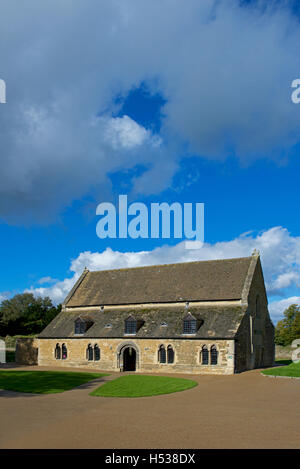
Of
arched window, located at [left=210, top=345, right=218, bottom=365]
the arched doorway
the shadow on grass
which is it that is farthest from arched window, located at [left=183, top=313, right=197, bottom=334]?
the shadow on grass

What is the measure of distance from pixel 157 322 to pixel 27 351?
20238 mm

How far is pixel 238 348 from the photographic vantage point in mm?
39344

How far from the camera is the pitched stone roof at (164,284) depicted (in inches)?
1793

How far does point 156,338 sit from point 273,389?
56.2ft

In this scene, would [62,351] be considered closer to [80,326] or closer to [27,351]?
[80,326]

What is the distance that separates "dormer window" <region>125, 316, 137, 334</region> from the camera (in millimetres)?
45088

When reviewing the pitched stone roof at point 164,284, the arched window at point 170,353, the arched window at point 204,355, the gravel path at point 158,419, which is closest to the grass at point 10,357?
the pitched stone roof at point 164,284

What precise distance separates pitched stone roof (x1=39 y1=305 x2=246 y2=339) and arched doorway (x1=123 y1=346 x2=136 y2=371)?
3083 millimetres

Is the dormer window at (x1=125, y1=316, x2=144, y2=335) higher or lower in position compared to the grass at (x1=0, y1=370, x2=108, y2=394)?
higher

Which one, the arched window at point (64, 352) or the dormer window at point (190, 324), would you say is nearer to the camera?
the dormer window at point (190, 324)

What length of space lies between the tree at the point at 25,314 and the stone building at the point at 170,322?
2746 cm

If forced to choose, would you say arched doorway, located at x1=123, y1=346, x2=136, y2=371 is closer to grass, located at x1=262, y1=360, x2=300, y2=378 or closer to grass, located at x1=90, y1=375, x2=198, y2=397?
grass, located at x1=90, y1=375, x2=198, y2=397

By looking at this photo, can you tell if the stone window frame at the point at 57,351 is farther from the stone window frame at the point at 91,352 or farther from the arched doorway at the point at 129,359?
the arched doorway at the point at 129,359
